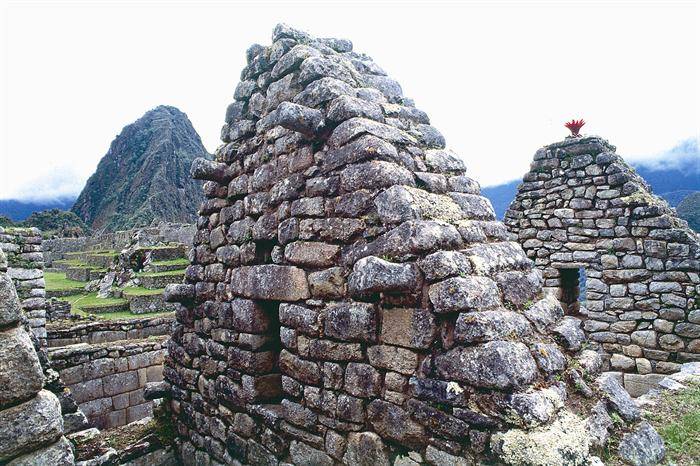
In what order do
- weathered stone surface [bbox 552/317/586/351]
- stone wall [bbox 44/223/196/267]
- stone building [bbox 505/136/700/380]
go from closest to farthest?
weathered stone surface [bbox 552/317/586/351]
stone building [bbox 505/136/700/380]
stone wall [bbox 44/223/196/267]

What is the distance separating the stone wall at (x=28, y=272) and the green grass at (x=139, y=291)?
666 centimetres

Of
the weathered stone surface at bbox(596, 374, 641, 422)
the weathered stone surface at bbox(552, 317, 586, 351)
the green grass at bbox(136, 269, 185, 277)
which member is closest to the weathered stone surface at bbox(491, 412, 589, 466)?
the weathered stone surface at bbox(596, 374, 641, 422)

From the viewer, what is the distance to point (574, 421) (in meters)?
2.76

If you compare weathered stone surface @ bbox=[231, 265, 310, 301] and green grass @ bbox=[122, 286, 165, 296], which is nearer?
weathered stone surface @ bbox=[231, 265, 310, 301]

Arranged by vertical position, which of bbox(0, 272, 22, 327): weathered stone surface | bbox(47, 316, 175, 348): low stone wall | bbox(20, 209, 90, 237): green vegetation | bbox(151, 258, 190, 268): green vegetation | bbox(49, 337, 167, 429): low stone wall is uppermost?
bbox(20, 209, 90, 237): green vegetation

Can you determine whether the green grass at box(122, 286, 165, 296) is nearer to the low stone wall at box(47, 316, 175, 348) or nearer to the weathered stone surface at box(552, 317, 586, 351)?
the low stone wall at box(47, 316, 175, 348)

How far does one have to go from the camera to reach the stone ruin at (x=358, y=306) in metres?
2.91

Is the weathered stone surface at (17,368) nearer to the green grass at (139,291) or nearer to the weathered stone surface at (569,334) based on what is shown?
the weathered stone surface at (569,334)

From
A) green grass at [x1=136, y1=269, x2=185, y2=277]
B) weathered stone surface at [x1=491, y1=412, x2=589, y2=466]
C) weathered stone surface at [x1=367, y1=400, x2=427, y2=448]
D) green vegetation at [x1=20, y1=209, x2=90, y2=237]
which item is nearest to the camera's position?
weathered stone surface at [x1=491, y1=412, x2=589, y2=466]

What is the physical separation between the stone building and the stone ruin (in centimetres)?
432

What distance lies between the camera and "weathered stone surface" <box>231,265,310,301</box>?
4.11 m

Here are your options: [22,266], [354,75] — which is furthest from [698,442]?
[22,266]

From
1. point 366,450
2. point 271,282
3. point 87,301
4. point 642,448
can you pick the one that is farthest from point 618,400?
point 87,301

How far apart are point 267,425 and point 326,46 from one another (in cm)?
412
